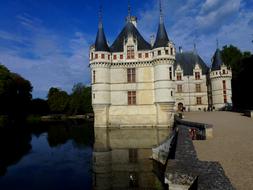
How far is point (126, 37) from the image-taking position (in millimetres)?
26297

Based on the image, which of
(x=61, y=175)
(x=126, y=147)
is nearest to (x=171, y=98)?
(x=126, y=147)

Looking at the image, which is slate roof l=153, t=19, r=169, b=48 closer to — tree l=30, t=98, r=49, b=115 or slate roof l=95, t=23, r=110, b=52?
slate roof l=95, t=23, r=110, b=52

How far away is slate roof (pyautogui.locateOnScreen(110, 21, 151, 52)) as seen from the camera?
84.5 ft

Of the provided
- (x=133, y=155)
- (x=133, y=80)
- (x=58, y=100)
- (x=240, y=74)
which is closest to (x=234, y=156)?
(x=133, y=155)

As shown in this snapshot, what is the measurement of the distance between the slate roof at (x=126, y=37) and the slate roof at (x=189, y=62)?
12666 mm

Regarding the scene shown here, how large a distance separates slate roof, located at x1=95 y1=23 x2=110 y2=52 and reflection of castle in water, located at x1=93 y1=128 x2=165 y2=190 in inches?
333

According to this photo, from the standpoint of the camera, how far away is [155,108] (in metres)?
24.3

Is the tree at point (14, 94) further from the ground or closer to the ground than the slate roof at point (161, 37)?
closer to the ground

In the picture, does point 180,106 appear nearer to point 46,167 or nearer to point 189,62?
point 189,62

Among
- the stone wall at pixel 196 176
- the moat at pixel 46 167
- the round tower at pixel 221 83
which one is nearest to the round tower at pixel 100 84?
the moat at pixel 46 167

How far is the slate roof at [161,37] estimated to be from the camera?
2380 cm

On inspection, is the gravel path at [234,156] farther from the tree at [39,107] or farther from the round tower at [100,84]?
the tree at [39,107]

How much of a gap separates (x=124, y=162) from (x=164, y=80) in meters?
12.0

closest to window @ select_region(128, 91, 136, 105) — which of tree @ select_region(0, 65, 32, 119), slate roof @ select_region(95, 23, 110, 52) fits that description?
slate roof @ select_region(95, 23, 110, 52)
